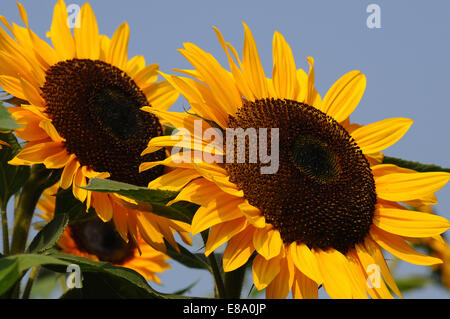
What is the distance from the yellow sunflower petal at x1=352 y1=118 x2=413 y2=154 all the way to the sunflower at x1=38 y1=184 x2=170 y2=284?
1102 mm

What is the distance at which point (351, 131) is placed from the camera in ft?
6.50

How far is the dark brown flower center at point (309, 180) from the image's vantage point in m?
1.49

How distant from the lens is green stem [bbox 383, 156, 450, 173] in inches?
Answer: 73.1

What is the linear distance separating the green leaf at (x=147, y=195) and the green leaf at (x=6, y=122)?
0.64 feet

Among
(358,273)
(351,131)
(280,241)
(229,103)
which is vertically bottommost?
(358,273)

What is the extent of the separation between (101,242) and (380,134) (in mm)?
1402

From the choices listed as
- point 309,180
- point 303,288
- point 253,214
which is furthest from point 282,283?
point 309,180

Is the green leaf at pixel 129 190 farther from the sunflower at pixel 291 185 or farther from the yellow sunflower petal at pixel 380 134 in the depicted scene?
the yellow sunflower petal at pixel 380 134

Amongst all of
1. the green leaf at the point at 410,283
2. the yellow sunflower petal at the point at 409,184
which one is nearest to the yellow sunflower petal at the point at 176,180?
the yellow sunflower petal at the point at 409,184

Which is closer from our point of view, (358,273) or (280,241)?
(280,241)

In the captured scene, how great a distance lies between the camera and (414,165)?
191cm

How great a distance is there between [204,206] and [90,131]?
23.4 inches

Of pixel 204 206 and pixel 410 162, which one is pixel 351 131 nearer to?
pixel 410 162

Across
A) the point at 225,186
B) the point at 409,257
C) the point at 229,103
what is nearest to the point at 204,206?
the point at 225,186
